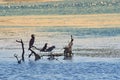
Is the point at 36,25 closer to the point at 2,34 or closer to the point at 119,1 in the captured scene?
the point at 2,34

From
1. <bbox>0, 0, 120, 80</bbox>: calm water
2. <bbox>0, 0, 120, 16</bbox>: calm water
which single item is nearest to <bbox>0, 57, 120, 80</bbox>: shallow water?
<bbox>0, 0, 120, 80</bbox>: calm water

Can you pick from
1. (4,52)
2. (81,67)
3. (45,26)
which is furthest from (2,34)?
(81,67)

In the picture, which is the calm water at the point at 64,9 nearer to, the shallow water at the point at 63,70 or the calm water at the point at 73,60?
the calm water at the point at 73,60

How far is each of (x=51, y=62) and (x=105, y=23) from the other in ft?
105

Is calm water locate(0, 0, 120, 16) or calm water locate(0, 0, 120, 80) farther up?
calm water locate(0, 0, 120, 16)

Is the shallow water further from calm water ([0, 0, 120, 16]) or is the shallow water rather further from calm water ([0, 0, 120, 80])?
calm water ([0, 0, 120, 16])

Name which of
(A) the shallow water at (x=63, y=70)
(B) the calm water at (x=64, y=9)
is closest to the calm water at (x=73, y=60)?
(A) the shallow water at (x=63, y=70)

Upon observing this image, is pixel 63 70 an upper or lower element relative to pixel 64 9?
lower

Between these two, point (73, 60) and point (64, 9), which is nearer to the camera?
point (73, 60)

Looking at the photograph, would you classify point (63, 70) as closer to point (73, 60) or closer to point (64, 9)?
point (73, 60)

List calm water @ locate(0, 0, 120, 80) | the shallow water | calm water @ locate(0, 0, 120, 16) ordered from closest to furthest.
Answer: the shallow water < calm water @ locate(0, 0, 120, 80) < calm water @ locate(0, 0, 120, 16)

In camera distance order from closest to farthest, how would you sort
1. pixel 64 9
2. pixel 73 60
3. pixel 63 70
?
1. pixel 63 70
2. pixel 73 60
3. pixel 64 9

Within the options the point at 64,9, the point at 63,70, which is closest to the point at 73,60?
the point at 63,70

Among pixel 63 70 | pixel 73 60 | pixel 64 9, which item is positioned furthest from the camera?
pixel 64 9
